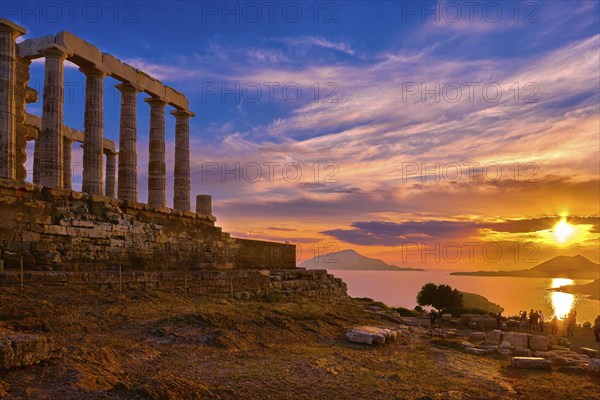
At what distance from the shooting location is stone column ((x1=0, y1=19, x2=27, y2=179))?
1986 centimetres

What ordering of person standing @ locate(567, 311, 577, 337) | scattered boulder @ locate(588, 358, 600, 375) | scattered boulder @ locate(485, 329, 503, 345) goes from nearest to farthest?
scattered boulder @ locate(588, 358, 600, 375), scattered boulder @ locate(485, 329, 503, 345), person standing @ locate(567, 311, 577, 337)

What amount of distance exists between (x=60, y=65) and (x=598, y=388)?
23.2 m

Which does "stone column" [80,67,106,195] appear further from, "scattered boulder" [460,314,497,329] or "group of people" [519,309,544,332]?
"group of people" [519,309,544,332]

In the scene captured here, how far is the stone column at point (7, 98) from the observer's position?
1986 cm

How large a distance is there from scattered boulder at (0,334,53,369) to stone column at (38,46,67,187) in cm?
1496

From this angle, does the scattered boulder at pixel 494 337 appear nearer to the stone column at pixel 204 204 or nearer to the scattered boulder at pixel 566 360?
the scattered boulder at pixel 566 360

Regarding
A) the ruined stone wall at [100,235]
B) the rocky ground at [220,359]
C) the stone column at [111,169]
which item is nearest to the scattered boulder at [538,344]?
the rocky ground at [220,359]

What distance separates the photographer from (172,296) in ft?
58.2

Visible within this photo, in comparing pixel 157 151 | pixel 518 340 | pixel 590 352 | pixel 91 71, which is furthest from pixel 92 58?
pixel 590 352

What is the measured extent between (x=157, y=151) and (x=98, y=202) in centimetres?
777

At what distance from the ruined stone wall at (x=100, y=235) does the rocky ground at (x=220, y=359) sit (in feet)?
12.2

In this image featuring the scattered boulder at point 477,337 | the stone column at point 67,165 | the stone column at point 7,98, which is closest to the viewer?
the stone column at point 7,98

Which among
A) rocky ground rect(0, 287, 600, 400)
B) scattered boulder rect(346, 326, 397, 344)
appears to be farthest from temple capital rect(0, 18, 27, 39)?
scattered boulder rect(346, 326, 397, 344)

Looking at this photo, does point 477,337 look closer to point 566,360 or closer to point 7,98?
point 566,360
